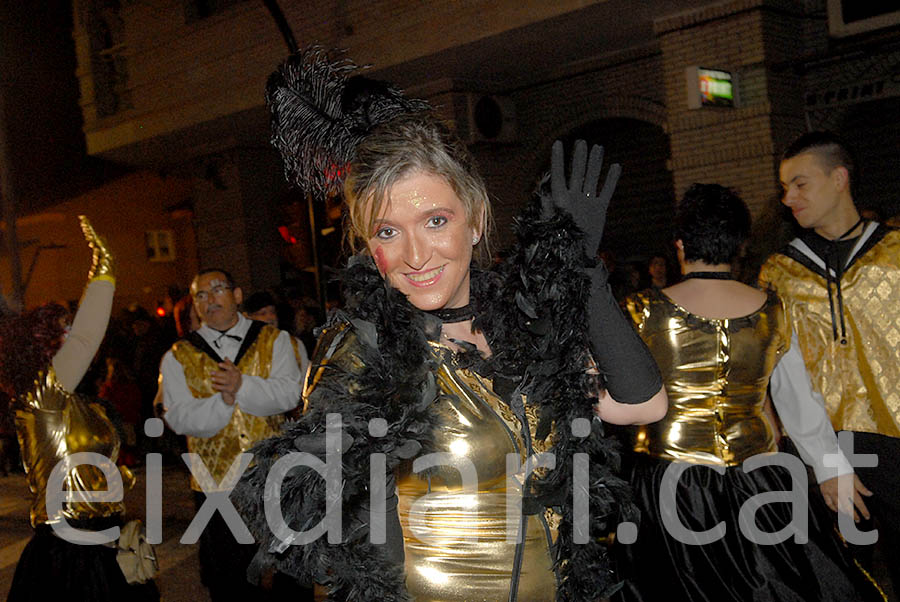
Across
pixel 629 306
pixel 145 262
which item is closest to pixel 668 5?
pixel 629 306

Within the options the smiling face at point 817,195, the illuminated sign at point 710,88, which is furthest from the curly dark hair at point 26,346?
the illuminated sign at point 710,88

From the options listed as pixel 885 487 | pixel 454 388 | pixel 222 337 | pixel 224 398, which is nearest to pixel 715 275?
pixel 885 487

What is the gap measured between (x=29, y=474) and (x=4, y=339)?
654mm

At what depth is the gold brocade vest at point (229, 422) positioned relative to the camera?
460 centimetres

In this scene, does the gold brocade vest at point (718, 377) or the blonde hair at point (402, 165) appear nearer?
the blonde hair at point (402, 165)

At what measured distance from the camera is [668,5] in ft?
29.6

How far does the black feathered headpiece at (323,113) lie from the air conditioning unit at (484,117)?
30.1 feet

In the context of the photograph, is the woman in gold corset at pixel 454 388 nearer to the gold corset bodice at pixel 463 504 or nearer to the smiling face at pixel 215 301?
the gold corset bodice at pixel 463 504

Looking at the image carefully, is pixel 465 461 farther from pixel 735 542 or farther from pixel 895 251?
pixel 895 251

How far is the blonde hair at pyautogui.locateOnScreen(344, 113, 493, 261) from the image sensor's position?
6.55 feet

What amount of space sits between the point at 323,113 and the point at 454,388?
2.56 ft

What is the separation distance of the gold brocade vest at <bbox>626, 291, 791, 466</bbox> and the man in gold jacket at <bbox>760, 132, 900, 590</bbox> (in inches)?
6.0

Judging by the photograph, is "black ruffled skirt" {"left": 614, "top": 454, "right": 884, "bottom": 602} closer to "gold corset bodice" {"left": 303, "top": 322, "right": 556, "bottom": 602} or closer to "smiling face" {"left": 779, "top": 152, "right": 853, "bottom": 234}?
"smiling face" {"left": 779, "top": 152, "right": 853, "bottom": 234}

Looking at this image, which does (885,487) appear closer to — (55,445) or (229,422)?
(229,422)
